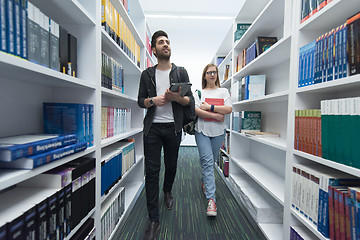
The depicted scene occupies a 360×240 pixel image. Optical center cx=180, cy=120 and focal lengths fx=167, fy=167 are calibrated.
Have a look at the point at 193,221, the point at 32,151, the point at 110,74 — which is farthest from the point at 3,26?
the point at 193,221

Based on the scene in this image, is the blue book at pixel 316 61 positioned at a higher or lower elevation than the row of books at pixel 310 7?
lower

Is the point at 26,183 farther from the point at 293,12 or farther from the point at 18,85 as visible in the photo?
the point at 293,12

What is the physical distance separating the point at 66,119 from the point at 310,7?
151 centimetres

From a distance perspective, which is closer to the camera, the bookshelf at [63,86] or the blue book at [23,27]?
the blue book at [23,27]

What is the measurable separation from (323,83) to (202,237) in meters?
1.34

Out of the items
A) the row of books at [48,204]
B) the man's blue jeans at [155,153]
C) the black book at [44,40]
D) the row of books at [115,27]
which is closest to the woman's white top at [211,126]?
the man's blue jeans at [155,153]

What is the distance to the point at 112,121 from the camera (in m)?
1.37

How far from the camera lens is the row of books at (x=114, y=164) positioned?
115 cm

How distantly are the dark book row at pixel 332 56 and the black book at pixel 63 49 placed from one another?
1.29 m

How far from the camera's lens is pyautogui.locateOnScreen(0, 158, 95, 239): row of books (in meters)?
0.54

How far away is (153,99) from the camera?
1.36 metres

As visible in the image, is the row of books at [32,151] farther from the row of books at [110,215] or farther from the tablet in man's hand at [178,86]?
the tablet in man's hand at [178,86]

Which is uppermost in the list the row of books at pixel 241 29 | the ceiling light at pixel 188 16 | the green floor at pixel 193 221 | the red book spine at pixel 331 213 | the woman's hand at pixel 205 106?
the ceiling light at pixel 188 16

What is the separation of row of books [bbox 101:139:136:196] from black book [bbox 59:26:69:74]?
2.03ft
